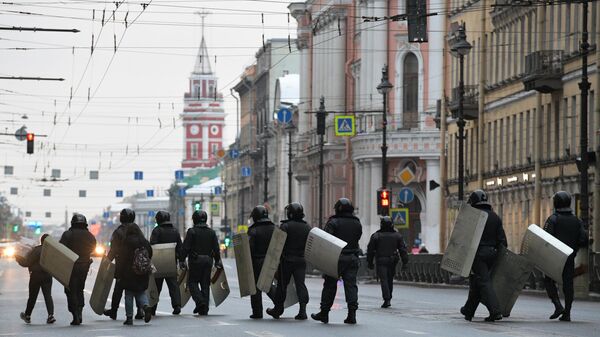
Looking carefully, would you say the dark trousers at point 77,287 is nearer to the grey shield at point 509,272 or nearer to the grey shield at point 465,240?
the grey shield at point 465,240

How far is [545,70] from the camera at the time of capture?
56.0m

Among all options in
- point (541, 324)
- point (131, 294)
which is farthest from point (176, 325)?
point (541, 324)

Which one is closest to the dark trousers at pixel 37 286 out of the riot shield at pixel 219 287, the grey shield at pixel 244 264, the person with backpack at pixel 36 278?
the person with backpack at pixel 36 278

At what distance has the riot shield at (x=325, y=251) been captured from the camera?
78.9 feet

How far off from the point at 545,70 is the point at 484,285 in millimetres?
33077

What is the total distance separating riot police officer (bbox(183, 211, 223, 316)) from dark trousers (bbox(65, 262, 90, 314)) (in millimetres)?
1624

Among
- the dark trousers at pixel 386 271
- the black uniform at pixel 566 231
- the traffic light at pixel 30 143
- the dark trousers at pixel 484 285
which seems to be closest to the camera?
the dark trousers at pixel 484 285

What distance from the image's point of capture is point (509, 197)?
208 ft

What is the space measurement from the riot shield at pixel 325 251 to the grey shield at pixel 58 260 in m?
3.64

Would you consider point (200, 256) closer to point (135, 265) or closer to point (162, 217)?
point (162, 217)

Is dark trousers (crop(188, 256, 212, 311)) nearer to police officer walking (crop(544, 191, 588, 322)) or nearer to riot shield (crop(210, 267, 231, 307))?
riot shield (crop(210, 267, 231, 307))

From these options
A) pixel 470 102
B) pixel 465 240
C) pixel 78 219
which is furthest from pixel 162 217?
pixel 470 102

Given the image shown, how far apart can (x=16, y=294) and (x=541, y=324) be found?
2065cm

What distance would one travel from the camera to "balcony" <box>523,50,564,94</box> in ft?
183
